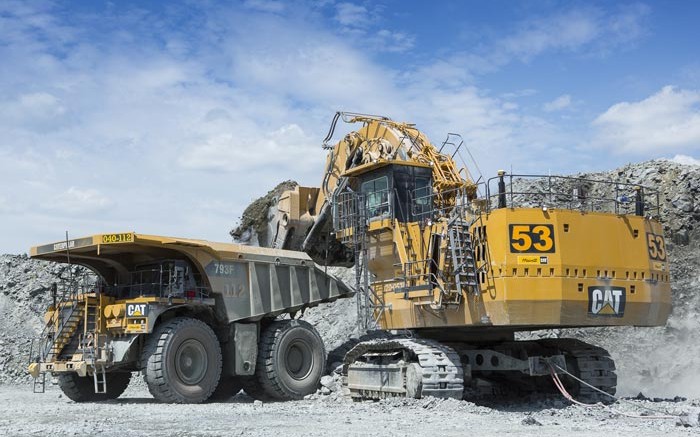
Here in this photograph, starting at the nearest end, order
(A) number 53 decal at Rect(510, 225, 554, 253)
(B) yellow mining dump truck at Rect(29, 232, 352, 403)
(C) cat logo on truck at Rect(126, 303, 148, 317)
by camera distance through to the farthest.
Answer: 1. (A) number 53 decal at Rect(510, 225, 554, 253)
2. (C) cat logo on truck at Rect(126, 303, 148, 317)
3. (B) yellow mining dump truck at Rect(29, 232, 352, 403)

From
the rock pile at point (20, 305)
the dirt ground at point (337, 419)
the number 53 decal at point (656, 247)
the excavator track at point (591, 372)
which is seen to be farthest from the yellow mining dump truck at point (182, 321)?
the number 53 decal at point (656, 247)

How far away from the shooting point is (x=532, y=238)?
1496 cm

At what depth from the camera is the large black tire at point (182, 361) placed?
1655 centimetres

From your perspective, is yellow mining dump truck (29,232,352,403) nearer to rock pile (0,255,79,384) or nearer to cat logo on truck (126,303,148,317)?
cat logo on truck (126,303,148,317)

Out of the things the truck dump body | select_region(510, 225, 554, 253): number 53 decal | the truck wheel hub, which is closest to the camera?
select_region(510, 225, 554, 253): number 53 decal

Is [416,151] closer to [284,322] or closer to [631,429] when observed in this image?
[284,322]

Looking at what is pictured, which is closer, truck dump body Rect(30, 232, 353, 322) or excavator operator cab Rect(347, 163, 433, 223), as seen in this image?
excavator operator cab Rect(347, 163, 433, 223)

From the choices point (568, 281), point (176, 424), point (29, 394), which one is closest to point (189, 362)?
point (176, 424)

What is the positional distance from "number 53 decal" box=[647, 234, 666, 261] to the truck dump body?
7.84 meters

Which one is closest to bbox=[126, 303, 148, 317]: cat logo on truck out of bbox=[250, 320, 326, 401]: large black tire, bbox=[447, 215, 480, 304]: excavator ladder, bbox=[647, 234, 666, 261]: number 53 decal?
bbox=[250, 320, 326, 401]: large black tire

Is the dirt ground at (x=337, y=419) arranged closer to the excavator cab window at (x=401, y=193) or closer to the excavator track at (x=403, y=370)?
the excavator track at (x=403, y=370)

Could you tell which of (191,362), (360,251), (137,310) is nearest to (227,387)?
(191,362)

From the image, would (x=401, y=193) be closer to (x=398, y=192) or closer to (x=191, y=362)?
(x=398, y=192)

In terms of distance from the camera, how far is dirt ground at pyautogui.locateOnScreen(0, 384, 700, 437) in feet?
38.6
